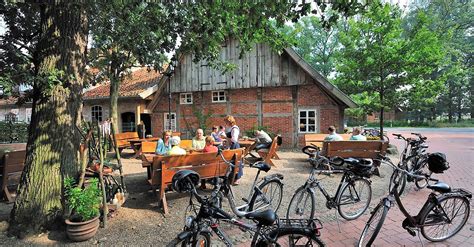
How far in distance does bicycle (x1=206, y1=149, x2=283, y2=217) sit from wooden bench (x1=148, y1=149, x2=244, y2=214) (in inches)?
23.2

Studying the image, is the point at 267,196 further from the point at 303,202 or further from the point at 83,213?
the point at 83,213

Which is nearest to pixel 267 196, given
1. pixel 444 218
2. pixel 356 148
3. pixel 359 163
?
pixel 359 163

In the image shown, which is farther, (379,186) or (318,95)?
(318,95)

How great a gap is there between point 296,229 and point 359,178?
220 cm

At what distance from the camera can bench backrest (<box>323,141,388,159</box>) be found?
6527 mm

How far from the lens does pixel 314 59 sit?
3353 centimetres

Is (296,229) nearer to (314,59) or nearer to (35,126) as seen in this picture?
(35,126)

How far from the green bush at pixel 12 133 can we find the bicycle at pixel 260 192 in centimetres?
1586

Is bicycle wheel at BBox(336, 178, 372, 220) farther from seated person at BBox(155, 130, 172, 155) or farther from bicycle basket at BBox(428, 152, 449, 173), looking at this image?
seated person at BBox(155, 130, 172, 155)

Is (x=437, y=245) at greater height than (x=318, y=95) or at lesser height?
lesser

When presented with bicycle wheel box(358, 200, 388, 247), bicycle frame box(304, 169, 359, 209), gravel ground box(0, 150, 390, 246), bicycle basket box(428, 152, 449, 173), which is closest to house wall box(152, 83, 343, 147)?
gravel ground box(0, 150, 390, 246)

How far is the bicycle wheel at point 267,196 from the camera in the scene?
3.75 meters

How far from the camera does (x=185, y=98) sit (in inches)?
585

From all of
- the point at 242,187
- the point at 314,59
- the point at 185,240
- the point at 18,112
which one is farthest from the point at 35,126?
the point at 314,59
